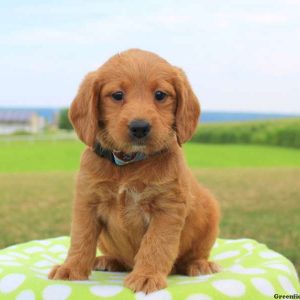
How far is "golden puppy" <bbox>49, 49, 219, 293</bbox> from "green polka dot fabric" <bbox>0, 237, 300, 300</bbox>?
3.9 inches

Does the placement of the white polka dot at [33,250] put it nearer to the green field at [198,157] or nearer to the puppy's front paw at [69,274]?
the puppy's front paw at [69,274]

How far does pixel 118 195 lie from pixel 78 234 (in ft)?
1.07

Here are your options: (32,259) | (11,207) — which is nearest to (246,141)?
(11,207)

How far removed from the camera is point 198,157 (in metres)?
18.9

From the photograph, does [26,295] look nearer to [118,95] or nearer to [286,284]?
[118,95]

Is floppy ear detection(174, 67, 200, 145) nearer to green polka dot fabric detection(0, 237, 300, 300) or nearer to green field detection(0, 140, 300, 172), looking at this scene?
green polka dot fabric detection(0, 237, 300, 300)

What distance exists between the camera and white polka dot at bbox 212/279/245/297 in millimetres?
2852

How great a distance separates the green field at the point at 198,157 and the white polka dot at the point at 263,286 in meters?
14.3

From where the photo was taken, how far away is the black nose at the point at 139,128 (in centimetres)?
252

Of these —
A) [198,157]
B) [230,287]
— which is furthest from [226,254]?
[198,157]

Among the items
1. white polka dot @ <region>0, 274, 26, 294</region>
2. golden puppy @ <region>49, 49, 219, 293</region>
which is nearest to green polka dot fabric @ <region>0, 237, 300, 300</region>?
white polka dot @ <region>0, 274, 26, 294</region>

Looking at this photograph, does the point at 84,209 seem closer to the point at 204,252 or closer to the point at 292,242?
the point at 204,252

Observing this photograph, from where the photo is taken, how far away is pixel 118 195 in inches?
110

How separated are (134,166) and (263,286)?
998mm
